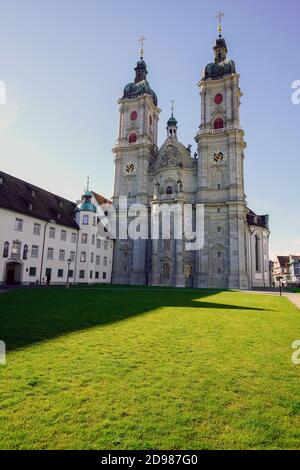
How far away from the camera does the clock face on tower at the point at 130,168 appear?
57844 millimetres

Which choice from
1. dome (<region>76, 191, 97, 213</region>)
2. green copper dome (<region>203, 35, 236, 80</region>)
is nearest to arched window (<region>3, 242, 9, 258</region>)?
dome (<region>76, 191, 97, 213</region>)

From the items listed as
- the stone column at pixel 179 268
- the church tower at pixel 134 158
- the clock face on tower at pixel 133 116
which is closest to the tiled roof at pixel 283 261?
the church tower at pixel 134 158

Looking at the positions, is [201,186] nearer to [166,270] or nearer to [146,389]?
[166,270]

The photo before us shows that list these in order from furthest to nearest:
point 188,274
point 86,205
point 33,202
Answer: point 188,274, point 86,205, point 33,202

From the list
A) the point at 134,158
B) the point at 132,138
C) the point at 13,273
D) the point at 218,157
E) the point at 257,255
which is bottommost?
the point at 13,273

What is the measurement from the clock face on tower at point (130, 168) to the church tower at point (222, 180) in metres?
13.4

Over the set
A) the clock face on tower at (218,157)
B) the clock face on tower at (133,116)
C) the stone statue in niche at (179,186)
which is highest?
the clock face on tower at (133,116)

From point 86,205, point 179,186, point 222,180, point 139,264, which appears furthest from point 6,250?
point 222,180

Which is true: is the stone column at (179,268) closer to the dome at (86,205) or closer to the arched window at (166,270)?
the arched window at (166,270)

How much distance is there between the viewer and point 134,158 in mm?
58500

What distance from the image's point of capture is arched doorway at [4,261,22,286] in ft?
109

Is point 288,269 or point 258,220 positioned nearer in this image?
point 258,220

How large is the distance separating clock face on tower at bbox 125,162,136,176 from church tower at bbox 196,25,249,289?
1336cm

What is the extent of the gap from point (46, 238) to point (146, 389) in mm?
35812
